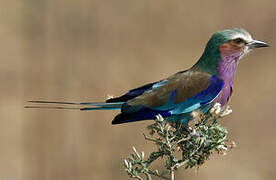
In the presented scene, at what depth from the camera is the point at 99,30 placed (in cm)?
727

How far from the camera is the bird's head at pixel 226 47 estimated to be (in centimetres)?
387

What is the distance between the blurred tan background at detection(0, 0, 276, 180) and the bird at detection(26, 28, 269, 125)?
3.35 meters

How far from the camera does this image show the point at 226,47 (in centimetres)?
390

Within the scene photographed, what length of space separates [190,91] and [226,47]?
42 cm

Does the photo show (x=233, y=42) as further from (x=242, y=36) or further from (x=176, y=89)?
(x=176, y=89)

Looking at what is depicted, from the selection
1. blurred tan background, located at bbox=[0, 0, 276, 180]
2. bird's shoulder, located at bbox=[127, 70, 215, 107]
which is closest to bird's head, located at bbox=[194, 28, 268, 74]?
bird's shoulder, located at bbox=[127, 70, 215, 107]

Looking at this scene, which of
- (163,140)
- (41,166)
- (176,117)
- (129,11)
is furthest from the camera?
(129,11)

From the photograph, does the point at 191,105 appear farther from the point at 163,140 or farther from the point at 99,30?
the point at 99,30

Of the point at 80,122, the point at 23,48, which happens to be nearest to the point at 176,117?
the point at 80,122

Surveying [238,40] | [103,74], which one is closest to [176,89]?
[238,40]

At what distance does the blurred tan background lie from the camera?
282 inches

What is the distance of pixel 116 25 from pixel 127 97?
3787mm

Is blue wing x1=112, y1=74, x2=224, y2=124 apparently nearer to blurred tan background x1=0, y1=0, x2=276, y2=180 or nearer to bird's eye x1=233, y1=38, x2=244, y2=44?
bird's eye x1=233, y1=38, x2=244, y2=44

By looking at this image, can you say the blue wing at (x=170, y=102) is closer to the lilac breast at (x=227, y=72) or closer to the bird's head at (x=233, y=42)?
the lilac breast at (x=227, y=72)
